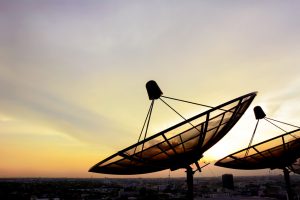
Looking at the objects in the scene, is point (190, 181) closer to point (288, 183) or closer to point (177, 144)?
point (177, 144)

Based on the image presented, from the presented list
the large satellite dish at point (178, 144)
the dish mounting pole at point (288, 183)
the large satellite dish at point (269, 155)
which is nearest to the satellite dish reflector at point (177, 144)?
the large satellite dish at point (178, 144)

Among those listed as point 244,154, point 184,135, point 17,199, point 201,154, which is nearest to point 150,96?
point 184,135

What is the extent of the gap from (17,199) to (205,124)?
145 meters

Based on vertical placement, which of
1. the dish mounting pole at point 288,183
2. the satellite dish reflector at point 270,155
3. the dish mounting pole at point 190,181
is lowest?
the dish mounting pole at point 190,181

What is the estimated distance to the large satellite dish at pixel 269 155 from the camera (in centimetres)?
2489

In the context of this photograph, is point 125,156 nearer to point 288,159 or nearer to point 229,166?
point 229,166

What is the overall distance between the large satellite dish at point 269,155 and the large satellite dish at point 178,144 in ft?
22.9

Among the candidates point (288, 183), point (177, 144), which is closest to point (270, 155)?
point (288, 183)

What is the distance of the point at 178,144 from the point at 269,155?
12.1 m

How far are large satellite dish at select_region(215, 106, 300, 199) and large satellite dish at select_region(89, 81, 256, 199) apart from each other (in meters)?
6.98

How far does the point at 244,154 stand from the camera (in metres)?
27.0

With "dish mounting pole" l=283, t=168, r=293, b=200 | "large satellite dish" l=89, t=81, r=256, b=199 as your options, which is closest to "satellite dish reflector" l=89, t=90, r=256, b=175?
"large satellite dish" l=89, t=81, r=256, b=199

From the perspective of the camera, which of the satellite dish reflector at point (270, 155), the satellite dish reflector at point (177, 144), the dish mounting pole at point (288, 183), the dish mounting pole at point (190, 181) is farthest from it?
the dish mounting pole at point (288, 183)

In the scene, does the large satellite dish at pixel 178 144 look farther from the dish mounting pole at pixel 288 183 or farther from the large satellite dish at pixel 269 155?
the dish mounting pole at pixel 288 183
